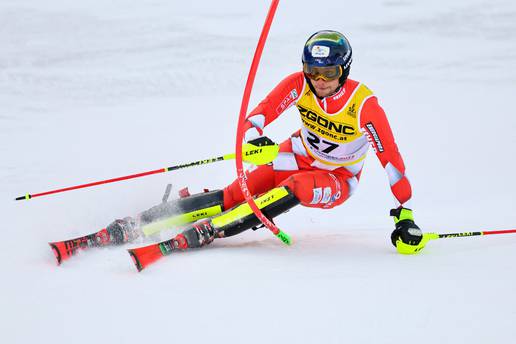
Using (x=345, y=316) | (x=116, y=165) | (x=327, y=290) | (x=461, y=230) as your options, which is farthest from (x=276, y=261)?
(x=116, y=165)

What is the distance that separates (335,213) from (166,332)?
2720mm

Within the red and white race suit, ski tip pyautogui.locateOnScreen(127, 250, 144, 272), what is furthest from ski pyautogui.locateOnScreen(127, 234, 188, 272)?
the red and white race suit

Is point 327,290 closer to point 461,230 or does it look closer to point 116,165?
point 461,230

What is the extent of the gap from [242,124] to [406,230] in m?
1.09

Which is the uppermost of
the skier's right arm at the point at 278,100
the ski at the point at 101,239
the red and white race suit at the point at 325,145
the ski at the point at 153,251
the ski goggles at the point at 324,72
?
the ski goggles at the point at 324,72

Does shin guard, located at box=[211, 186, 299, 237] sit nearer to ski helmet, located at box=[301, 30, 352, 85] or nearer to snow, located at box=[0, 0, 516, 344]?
snow, located at box=[0, 0, 516, 344]

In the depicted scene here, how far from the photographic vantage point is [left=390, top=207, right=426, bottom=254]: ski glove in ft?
12.4

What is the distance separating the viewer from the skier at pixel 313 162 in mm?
3898

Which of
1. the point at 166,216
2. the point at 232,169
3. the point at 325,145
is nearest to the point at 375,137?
the point at 325,145

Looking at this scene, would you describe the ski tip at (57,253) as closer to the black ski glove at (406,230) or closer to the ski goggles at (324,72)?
the ski goggles at (324,72)

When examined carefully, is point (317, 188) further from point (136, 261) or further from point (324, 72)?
point (136, 261)

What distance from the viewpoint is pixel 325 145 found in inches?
170

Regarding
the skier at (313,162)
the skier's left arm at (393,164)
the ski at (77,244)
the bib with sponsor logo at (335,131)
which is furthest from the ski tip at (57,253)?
the skier's left arm at (393,164)

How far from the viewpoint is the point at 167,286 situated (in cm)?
325
